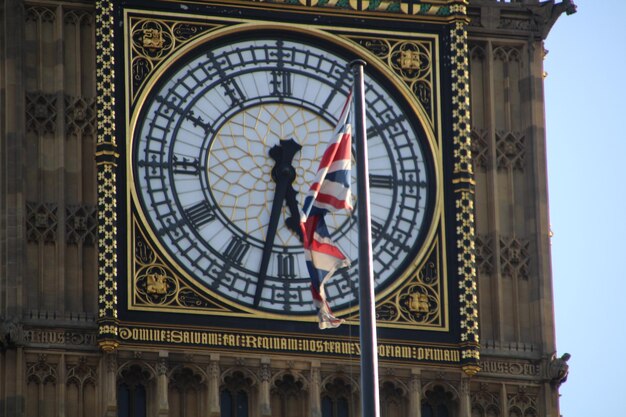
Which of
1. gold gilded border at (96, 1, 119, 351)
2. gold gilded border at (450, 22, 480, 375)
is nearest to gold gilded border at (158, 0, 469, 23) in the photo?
gold gilded border at (450, 22, 480, 375)

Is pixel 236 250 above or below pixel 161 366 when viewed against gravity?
above

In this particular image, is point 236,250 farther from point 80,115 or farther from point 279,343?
point 80,115

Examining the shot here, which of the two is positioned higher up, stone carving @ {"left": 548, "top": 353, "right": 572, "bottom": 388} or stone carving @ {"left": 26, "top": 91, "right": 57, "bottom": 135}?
stone carving @ {"left": 26, "top": 91, "right": 57, "bottom": 135}

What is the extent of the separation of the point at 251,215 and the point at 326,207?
5.54 meters

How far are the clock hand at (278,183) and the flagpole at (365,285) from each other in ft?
19.5

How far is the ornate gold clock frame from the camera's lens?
131 ft

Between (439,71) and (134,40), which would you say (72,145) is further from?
(439,71)

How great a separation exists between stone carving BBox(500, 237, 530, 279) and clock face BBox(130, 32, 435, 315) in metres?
1.14

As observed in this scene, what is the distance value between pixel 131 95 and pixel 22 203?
192 centimetres

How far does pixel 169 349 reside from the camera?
3972cm

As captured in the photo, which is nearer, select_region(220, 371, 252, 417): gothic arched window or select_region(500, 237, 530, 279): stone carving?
select_region(220, 371, 252, 417): gothic arched window

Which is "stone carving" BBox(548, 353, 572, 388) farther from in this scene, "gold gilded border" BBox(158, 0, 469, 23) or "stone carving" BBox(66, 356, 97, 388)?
"stone carving" BBox(66, 356, 97, 388)

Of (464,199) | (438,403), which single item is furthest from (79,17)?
(438,403)

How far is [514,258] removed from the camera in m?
41.7
